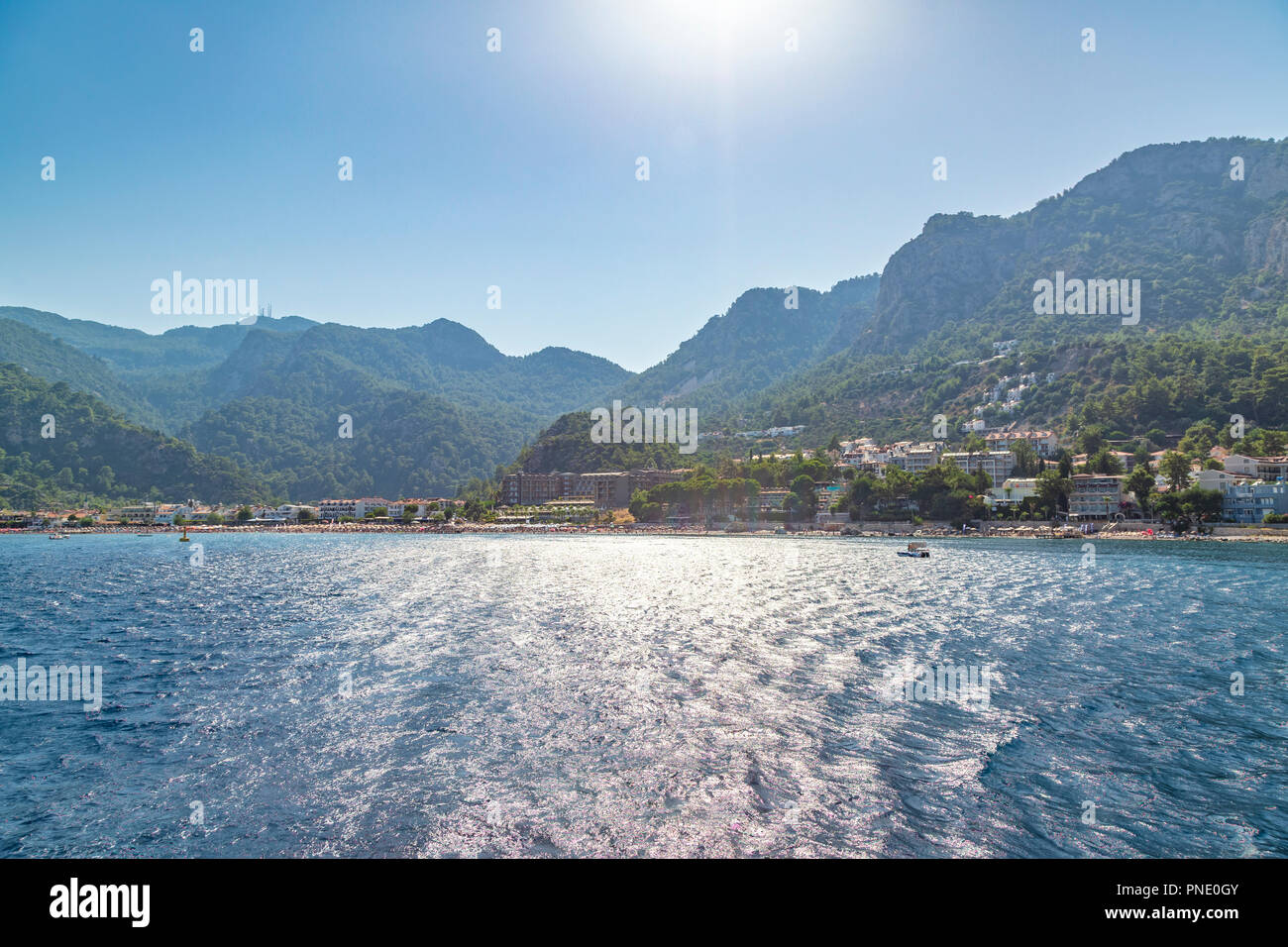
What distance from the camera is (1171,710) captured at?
2119 centimetres

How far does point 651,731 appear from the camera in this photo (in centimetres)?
1917

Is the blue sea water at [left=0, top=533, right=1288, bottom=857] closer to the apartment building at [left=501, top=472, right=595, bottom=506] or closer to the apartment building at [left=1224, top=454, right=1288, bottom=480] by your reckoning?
the apartment building at [left=1224, top=454, right=1288, bottom=480]

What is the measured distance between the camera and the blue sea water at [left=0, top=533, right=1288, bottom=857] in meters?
13.5

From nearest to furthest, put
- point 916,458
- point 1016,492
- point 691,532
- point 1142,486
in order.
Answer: point 1142,486 < point 1016,492 < point 691,532 < point 916,458

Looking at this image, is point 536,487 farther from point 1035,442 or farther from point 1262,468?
point 1262,468

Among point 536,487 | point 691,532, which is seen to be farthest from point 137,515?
point 691,532

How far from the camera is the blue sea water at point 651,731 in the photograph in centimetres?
1355

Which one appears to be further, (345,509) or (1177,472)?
(345,509)

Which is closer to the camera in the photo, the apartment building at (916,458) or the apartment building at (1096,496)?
the apartment building at (1096,496)

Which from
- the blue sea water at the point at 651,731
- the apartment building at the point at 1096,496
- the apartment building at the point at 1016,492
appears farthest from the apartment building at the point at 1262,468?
the blue sea water at the point at 651,731

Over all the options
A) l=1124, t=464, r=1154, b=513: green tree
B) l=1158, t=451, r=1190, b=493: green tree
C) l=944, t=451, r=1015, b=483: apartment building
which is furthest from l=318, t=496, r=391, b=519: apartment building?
l=1158, t=451, r=1190, b=493: green tree

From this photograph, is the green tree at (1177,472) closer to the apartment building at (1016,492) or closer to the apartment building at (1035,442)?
the apartment building at (1016,492)
